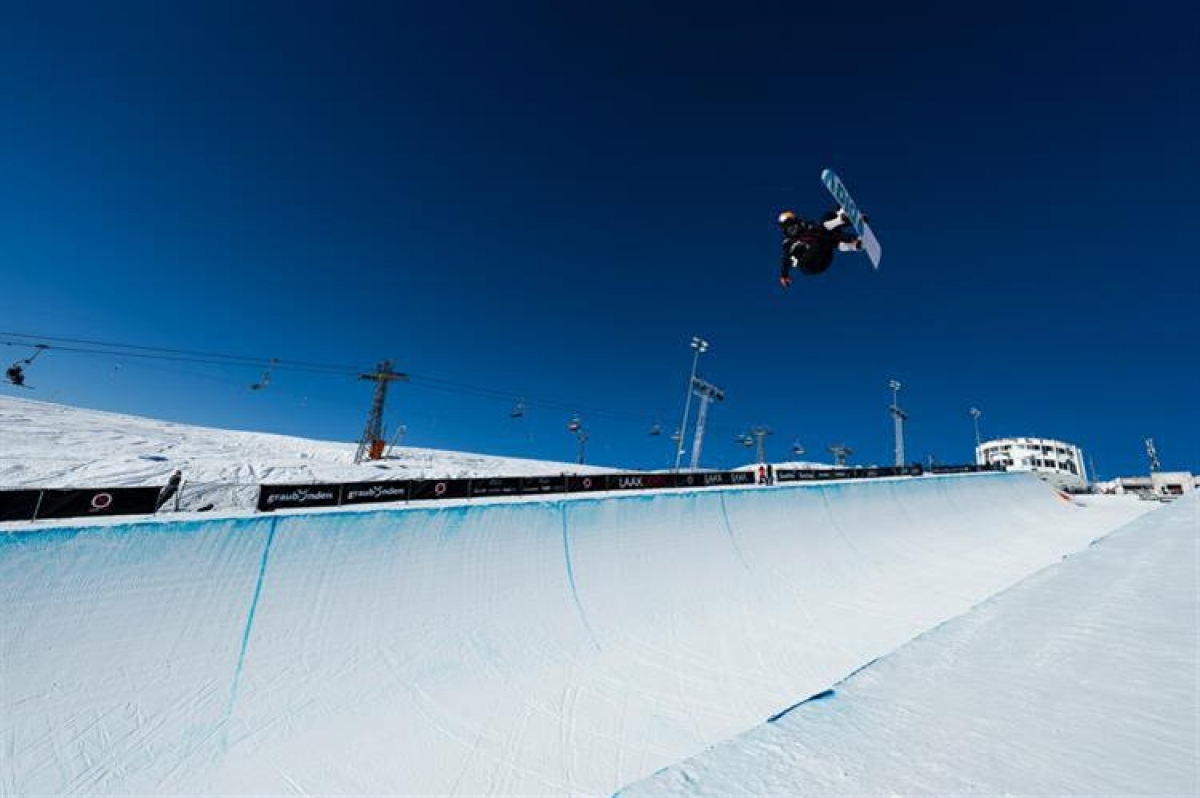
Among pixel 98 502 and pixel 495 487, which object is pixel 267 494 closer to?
pixel 98 502

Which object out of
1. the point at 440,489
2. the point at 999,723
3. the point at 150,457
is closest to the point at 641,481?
the point at 440,489

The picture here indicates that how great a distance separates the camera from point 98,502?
8.16 metres

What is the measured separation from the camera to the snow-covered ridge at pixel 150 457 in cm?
2095

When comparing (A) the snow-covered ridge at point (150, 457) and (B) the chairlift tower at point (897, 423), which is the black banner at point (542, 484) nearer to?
(A) the snow-covered ridge at point (150, 457)

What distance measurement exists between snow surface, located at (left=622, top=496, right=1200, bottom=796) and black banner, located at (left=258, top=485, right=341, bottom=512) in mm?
10890

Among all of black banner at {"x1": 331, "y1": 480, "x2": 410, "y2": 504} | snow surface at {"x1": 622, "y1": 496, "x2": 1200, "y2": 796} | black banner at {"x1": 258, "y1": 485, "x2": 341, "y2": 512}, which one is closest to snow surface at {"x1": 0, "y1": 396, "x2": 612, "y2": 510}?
black banner at {"x1": 258, "y1": 485, "x2": 341, "y2": 512}

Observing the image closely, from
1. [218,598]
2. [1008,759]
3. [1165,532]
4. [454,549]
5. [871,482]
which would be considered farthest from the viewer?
[871,482]

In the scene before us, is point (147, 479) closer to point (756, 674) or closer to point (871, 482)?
point (756, 674)

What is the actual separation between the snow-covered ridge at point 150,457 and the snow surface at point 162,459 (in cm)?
4

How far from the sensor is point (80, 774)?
150 inches

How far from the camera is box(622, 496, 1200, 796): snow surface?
7.92 ft

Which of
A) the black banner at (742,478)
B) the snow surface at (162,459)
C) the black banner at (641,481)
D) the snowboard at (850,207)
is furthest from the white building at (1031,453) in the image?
the snowboard at (850,207)

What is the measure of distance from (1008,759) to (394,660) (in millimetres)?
5803

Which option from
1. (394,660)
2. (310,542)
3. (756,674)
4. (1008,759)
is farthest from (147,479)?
(1008,759)
